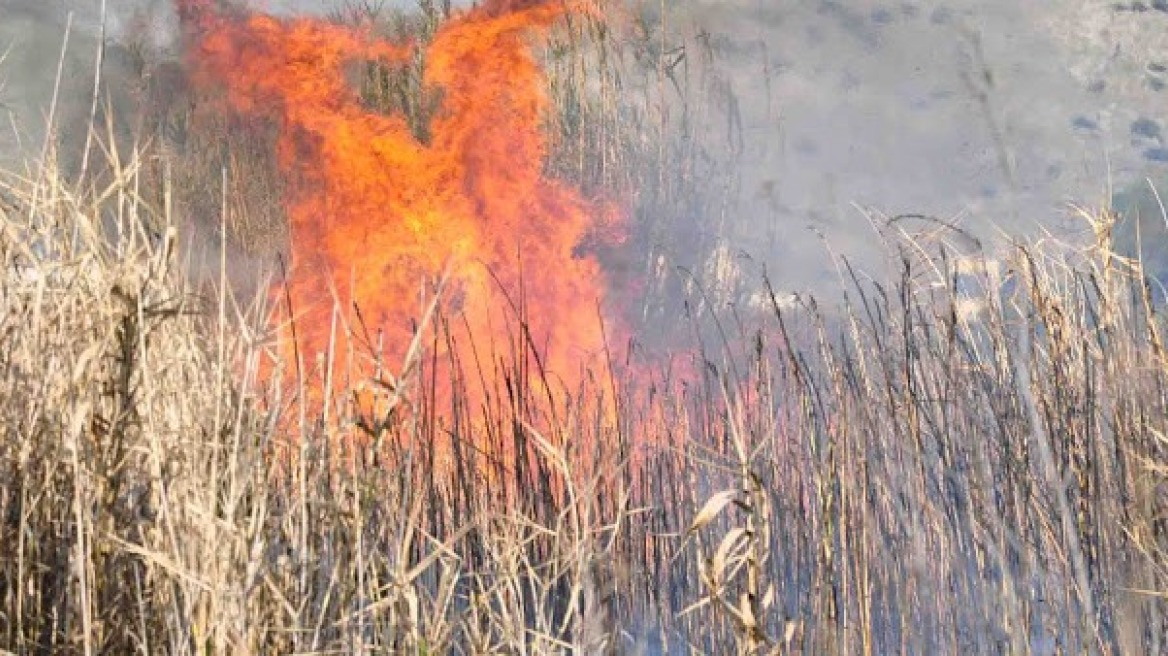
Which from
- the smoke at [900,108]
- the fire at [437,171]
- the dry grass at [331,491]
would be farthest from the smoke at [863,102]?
the dry grass at [331,491]

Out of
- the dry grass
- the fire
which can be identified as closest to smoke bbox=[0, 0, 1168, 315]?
the fire

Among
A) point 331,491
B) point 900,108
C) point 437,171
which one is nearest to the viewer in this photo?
point 331,491

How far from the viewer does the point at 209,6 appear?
11.6 meters

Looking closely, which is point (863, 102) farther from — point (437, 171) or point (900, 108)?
point (437, 171)

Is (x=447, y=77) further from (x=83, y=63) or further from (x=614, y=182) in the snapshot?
(x=83, y=63)

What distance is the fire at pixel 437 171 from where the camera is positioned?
9594 millimetres

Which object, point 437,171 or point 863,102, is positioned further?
point 863,102

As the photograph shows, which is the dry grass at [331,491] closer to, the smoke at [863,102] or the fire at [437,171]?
the fire at [437,171]

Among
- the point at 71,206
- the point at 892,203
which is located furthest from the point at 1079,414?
the point at 892,203

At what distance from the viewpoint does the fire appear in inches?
378

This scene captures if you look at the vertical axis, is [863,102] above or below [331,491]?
above

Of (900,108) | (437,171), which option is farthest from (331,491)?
(900,108)

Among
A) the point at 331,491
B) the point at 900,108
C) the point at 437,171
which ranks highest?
the point at 900,108

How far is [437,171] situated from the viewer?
33.2 ft
